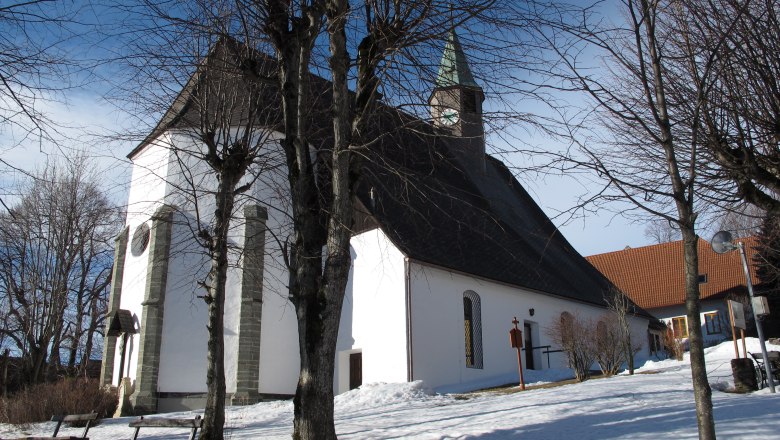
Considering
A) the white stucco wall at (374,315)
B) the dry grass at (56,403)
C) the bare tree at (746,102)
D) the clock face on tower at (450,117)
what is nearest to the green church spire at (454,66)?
the clock face on tower at (450,117)

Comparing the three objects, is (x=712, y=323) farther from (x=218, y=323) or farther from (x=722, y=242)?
(x=218, y=323)

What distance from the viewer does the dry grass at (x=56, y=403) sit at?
1505 cm

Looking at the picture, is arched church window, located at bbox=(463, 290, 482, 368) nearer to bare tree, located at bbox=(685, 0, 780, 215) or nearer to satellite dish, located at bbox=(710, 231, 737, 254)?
satellite dish, located at bbox=(710, 231, 737, 254)

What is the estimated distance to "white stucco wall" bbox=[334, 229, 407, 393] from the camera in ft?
57.3

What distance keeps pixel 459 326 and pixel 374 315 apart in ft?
8.68

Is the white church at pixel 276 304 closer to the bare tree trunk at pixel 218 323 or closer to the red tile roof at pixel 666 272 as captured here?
the bare tree trunk at pixel 218 323

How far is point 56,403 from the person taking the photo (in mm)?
15453

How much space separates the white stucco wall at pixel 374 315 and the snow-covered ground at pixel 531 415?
1968mm

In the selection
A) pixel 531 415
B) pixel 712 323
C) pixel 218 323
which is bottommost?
pixel 531 415

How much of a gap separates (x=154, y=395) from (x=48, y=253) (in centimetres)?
1310

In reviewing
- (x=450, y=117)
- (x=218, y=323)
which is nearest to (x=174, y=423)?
(x=218, y=323)

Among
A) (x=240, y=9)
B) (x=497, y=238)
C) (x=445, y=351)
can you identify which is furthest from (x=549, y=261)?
(x=240, y=9)

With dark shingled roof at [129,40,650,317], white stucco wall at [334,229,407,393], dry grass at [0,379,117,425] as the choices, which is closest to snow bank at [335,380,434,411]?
white stucco wall at [334,229,407,393]

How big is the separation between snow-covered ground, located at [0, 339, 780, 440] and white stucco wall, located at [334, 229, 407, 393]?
6.46ft
